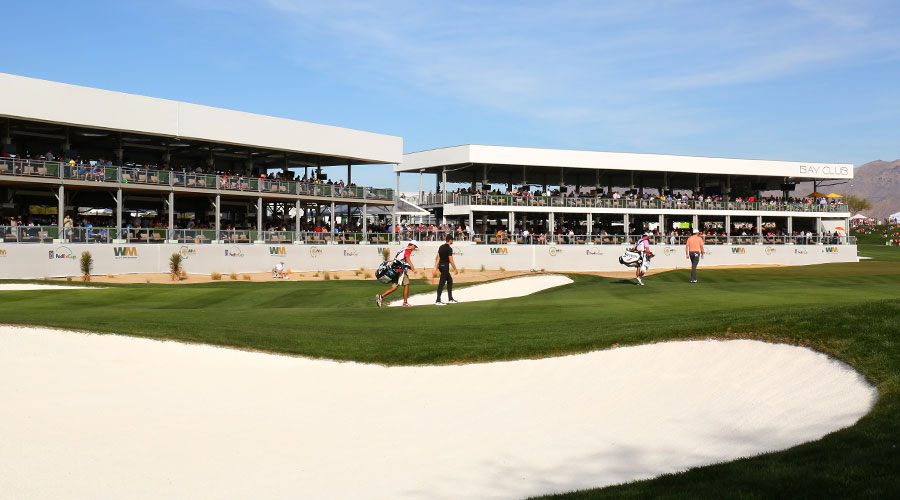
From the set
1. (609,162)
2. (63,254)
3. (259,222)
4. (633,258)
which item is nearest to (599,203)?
(609,162)

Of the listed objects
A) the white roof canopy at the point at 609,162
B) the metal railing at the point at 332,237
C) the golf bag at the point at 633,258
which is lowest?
the golf bag at the point at 633,258

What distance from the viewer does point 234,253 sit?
142ft

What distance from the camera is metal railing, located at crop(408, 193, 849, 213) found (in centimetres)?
5831

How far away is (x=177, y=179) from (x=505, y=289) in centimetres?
2489

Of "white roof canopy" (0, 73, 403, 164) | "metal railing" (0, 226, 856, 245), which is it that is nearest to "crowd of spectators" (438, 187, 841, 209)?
"metal railing" (0, 226, 856, 245)

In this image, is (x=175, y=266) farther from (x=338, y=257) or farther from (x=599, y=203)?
(x=599, y=203)

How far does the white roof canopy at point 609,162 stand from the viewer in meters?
59.2

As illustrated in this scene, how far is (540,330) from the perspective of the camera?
15.3 m

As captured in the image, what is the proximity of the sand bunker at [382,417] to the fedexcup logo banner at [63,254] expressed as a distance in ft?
84.2

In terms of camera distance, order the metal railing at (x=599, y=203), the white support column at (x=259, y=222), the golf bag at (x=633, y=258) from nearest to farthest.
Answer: the golf bag at (x=633, y=258) → the white support column at (x=259, y=222) → the metal railing at (x=599, y=203)

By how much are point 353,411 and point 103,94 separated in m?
38.9

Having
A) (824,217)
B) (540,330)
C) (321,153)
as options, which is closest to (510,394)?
(540,330)

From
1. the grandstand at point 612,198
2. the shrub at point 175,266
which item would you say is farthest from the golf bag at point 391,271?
the grandstand at point 612,198

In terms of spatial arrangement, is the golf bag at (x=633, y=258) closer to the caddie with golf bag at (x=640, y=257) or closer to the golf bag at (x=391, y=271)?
the caddie with golf bag at (x=640, y=257)
